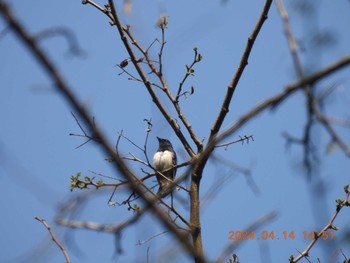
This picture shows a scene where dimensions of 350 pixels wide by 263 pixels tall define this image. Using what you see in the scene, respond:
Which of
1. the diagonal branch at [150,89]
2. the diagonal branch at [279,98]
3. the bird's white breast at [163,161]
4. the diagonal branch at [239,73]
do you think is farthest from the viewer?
Answer: the bird's white breast at [163,161]

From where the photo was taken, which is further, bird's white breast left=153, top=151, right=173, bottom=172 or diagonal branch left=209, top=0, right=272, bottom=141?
bird's white breast left=153, top=151, right=173, bottom=172

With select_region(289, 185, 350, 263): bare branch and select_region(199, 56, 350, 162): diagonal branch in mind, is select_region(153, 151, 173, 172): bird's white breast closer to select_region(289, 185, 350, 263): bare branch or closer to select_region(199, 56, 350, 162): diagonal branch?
select_region(289, 185, 350, 263): bare branch

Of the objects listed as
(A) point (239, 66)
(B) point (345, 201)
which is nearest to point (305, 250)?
(B) point (345, 201)

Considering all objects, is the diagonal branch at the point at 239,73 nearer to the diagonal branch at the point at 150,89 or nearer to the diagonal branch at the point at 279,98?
the diagonal branch at the point at 150,89

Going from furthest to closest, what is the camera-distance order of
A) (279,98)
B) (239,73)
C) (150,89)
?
(150,89)
(239,73)
(279,98)

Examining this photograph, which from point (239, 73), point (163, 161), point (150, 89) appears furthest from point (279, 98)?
point (163, 161)

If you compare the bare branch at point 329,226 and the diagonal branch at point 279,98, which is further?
the bare branch at point 329,226

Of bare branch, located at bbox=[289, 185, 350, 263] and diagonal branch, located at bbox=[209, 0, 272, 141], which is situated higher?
diagonal branch, located at bbox=[209, 0, 272, 141]

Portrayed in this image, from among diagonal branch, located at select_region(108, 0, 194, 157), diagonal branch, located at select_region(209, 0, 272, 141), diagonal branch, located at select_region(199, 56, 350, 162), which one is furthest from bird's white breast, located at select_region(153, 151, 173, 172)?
diagonal branch, located at select_region(199, 56, 350, 162)

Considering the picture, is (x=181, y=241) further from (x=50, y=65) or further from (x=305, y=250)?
(x=305, y=250)

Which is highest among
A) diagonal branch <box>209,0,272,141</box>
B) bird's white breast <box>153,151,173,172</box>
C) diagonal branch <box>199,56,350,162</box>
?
bird's white breast <box>153,151,173,172</box>

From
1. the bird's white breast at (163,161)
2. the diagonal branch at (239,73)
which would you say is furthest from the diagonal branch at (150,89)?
the bird's white breast at (163,161)

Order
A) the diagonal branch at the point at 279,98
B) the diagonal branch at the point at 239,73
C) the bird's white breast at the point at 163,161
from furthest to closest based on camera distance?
the bird's white breast at the point at 163,161, the diagonal branch at the point at 239,73, the diagonal branch at the point at 279,98

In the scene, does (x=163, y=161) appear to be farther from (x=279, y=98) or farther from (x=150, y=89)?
(x=279, y=98)
